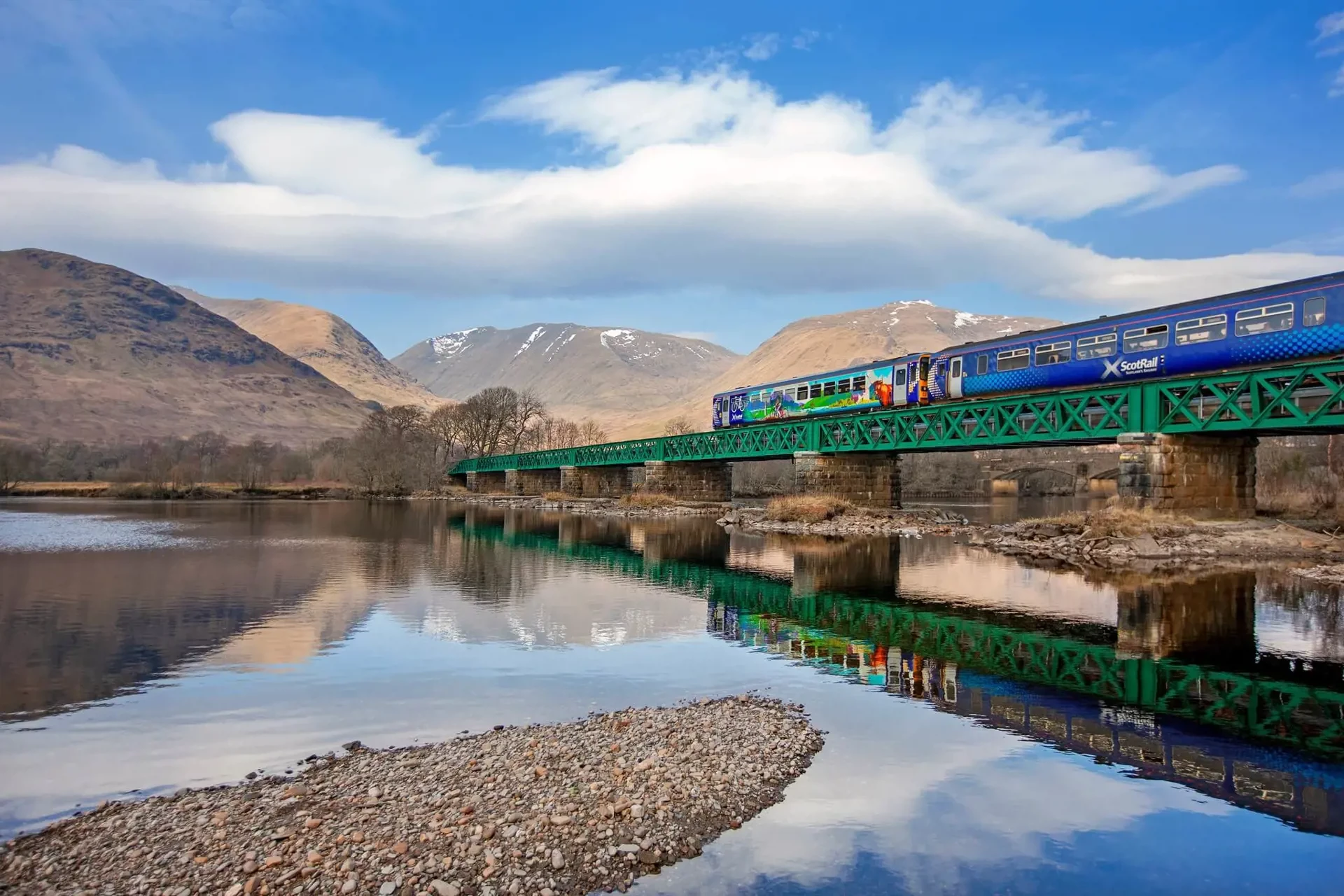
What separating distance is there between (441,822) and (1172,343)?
115 ft

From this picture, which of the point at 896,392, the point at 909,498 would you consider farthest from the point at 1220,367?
the point at 909,498

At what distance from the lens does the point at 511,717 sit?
1345 cm

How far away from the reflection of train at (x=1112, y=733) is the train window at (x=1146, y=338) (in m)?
23.3

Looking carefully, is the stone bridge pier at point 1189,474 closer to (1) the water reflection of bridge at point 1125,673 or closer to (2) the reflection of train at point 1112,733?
(1) the water reflection of bridge at point 1125,673

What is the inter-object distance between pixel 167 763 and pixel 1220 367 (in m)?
35.7

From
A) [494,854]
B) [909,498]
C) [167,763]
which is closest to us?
[494,854]

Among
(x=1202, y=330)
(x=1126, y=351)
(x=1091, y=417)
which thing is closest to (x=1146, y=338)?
(x=1126, y=351)

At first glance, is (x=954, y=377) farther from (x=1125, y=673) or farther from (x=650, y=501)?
(x=650, y=501)

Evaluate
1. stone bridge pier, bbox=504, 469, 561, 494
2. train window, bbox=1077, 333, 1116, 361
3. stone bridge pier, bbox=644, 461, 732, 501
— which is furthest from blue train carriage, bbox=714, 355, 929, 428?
stone bridge pier, bbox=504, 469, 561, 494

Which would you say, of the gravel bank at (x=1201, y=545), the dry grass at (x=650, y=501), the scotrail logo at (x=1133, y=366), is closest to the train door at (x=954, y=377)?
the scotrail logo at (x=1133, y=366)

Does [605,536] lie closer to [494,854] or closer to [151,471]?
[494,854]

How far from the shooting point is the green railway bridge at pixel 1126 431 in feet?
104

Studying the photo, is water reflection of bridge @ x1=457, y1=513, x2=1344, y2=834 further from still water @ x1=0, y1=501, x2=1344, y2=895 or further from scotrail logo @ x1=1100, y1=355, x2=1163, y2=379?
scotrail logo @ x1=1100, y1=355, x2=1163, y2=379

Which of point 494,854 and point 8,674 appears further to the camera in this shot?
point 8,674
